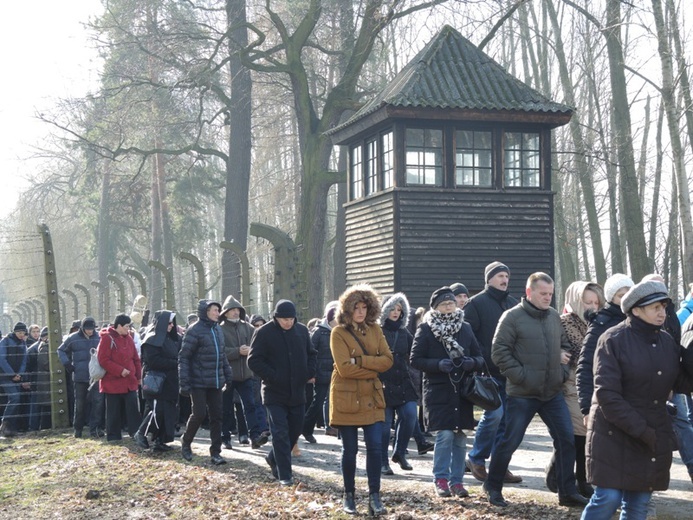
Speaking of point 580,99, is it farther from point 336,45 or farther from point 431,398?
point 431,398

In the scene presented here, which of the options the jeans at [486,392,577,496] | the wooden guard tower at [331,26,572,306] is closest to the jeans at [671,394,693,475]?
the jeans at [486,392,577,496]

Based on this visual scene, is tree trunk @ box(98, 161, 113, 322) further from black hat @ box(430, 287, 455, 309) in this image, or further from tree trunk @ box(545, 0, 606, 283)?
black hat @ box(430, 287, 455, 309)

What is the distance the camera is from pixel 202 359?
12.9 meters

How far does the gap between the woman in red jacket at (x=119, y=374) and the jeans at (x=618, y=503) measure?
391 inches

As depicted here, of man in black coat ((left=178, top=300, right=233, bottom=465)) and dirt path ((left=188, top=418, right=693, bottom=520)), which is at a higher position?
man in black coat ((left=178, top=300, right=233, bottom=465))

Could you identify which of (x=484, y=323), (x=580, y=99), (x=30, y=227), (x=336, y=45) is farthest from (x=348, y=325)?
(x=30, y=227)

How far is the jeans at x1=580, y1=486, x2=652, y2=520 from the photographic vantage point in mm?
6633

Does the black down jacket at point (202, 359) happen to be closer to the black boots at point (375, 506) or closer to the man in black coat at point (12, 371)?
the black boots at point (375, 506)

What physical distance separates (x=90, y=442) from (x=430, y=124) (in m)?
9.63

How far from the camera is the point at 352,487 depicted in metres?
9.30

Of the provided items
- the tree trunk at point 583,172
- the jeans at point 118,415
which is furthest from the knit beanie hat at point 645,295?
the tree trunk at point 583,172

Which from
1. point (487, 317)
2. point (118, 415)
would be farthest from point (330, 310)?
point (118, 415)

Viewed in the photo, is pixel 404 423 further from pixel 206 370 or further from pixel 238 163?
pixel 238 163

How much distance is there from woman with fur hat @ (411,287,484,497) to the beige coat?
64cm
